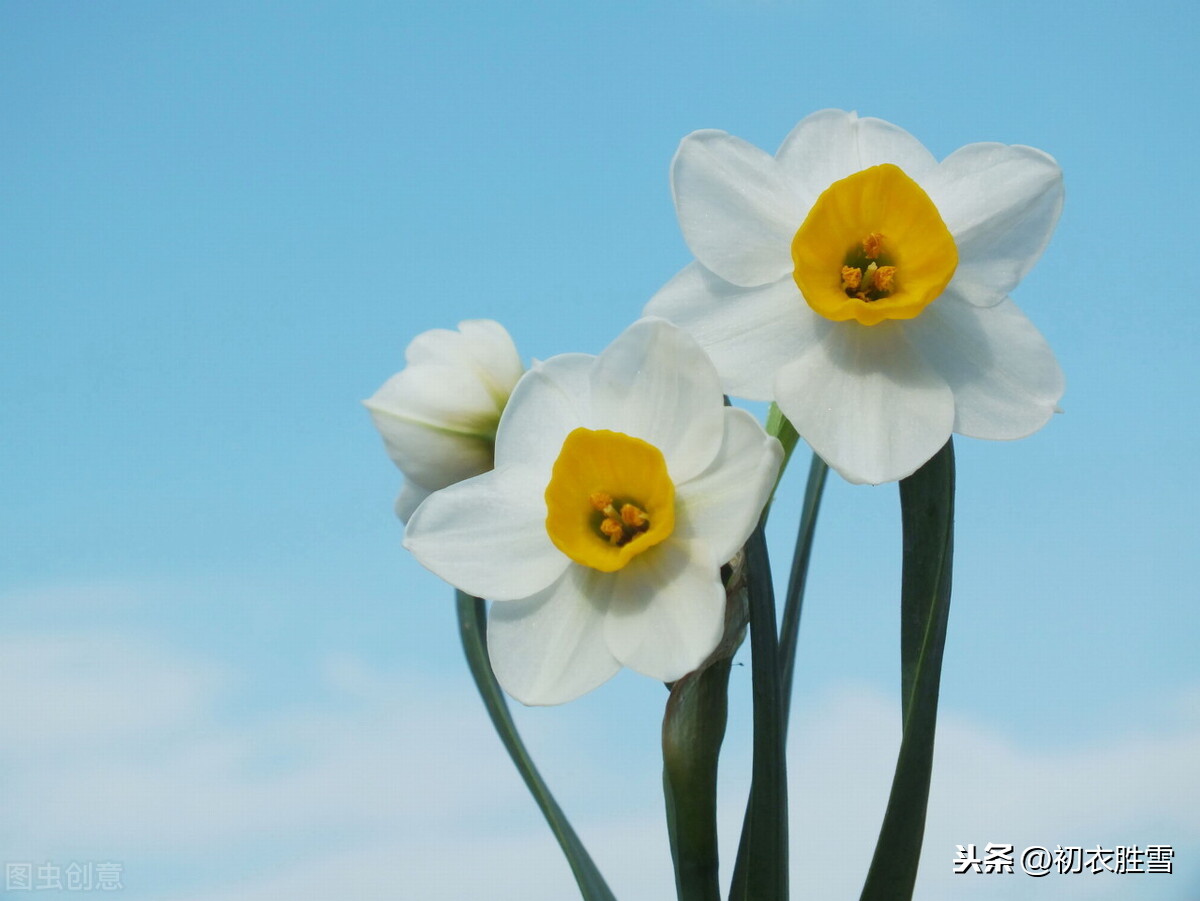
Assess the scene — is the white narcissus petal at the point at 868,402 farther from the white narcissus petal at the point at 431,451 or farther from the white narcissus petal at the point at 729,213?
the white narcissus petal at the point at 431,451

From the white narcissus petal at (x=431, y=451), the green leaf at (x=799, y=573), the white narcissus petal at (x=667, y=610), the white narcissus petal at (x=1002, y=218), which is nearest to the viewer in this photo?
the white narcissus petal at (x=667, y=610)

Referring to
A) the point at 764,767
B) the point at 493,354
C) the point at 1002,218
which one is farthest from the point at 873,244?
the point at 764,767

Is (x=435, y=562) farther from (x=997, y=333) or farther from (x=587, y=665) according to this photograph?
(x=997, y=333)

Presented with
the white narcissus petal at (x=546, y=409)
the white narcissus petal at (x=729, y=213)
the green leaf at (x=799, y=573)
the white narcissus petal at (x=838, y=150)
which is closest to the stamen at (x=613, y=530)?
the white narcissus petal at (x=546, y=409)

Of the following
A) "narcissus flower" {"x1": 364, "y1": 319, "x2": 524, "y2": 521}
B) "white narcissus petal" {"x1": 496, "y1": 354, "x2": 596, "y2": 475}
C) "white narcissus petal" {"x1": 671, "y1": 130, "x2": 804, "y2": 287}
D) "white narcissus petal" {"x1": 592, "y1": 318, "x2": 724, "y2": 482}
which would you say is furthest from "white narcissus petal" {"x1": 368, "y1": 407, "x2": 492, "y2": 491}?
"white narcissus petal" {"x1": 671, "y1": 130, "x2": 804, "y2": 287}

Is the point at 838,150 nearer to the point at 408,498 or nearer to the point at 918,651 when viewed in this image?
the point at 918,651

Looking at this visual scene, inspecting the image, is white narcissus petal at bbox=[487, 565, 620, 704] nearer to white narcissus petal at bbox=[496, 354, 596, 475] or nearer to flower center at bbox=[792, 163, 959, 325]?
white narcissus petal at bbox=[496, 354, 596, 475]
